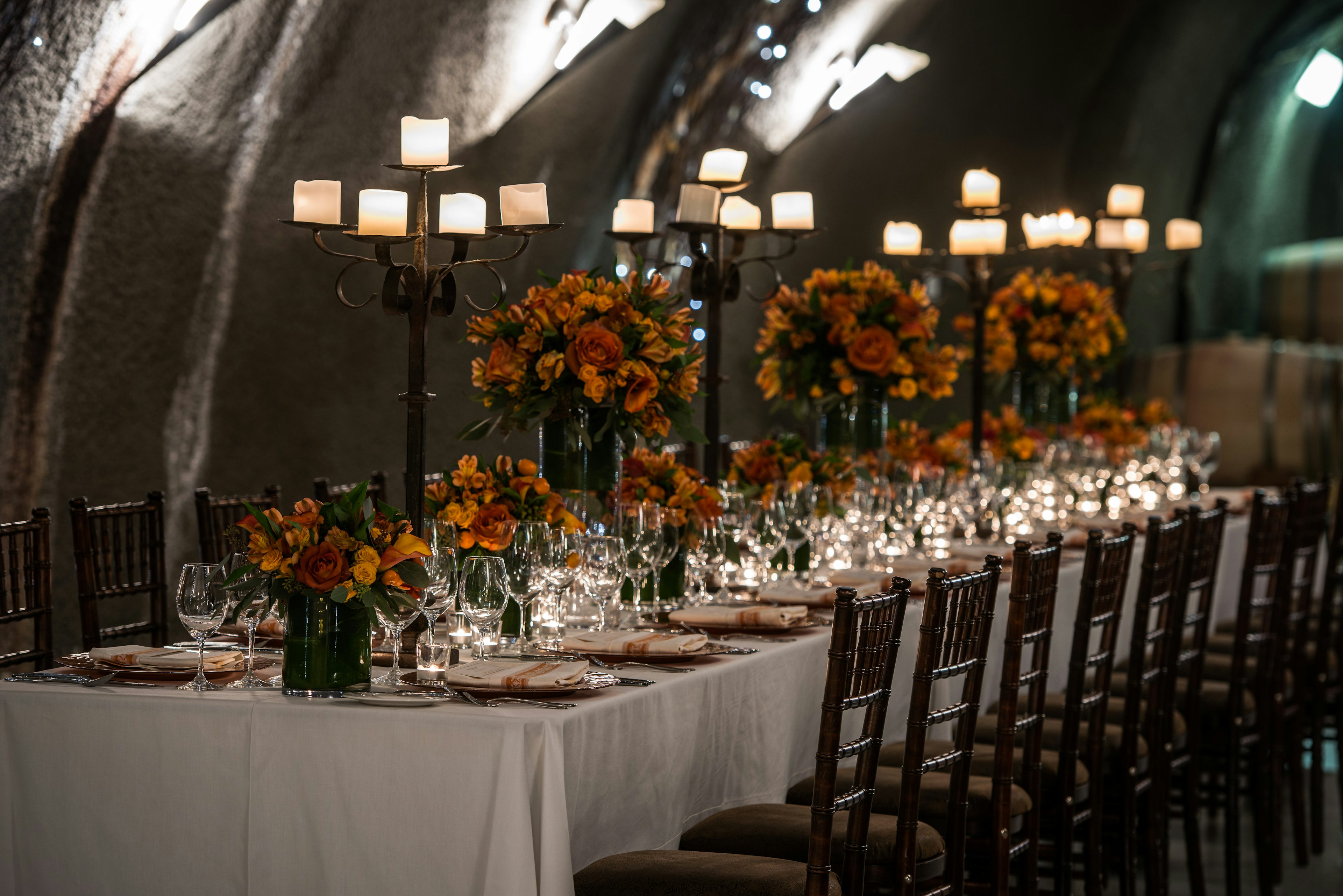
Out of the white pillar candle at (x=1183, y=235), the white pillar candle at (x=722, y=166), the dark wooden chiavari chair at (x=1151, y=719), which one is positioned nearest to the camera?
the dark wooden chiavari chair at (x=1151, y=719)

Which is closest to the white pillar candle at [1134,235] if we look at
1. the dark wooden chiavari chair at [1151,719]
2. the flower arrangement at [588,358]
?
the dark wooden chiavari chair at [1151,719]

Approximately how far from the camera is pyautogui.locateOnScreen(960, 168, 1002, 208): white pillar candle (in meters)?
5.36

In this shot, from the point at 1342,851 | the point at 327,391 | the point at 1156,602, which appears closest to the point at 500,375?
the point at 1156,602

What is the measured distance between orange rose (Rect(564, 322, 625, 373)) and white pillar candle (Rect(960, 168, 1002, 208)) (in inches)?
102

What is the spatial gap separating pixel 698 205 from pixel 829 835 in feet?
6.74

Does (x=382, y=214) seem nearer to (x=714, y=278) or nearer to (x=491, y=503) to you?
(x=491, y=503)

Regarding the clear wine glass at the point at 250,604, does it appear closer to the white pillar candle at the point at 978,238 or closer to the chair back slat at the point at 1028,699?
the chair back slat at the point at 1028,699

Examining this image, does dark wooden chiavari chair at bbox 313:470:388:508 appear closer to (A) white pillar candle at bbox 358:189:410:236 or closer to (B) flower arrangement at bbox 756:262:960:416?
(A) white pillar candle at bbox 358:189:410:236

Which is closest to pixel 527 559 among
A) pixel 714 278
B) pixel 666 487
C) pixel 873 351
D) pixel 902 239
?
pixel 666 487

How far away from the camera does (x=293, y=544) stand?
2316 mm

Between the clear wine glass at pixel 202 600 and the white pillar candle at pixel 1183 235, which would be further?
the white pillar candle at pixel 1183 235

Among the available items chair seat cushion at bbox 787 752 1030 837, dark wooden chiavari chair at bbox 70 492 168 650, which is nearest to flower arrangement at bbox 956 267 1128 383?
chair seat cushion at bbox 787 752 1030 837

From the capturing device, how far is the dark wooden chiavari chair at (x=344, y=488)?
3.95 meters

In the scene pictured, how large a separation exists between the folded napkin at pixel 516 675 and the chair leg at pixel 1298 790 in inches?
115
